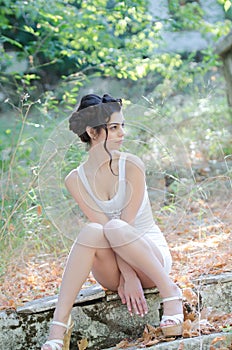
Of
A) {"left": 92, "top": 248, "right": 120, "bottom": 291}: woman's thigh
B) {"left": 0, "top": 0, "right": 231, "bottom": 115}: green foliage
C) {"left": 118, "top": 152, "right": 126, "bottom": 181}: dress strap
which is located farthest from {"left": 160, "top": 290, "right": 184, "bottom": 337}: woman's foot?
{"left": 0, "top": 0, "right": 231, "bottom": 115}: green foliage

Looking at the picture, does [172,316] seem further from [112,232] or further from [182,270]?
[182,270]

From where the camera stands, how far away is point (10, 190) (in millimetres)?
4062

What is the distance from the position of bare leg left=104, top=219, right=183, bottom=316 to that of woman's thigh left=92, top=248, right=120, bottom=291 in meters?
0.04

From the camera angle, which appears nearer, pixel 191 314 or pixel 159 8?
pixel 191 314

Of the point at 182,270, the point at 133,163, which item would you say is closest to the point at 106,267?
the point at 133,163

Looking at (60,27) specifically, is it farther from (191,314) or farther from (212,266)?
(191,314)

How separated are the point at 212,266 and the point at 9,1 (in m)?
3.53

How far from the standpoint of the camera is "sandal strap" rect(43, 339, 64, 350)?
8.20ft

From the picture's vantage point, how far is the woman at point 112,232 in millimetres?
2557

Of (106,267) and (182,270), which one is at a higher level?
(106,267)

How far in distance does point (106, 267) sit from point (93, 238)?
0.52ft

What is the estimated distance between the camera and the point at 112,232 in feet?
8.43

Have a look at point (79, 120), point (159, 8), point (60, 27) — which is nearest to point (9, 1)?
point (60, 27)

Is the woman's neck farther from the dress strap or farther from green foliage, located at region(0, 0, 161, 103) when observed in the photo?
green foliage, located at region(0, 0, 161, 103)
